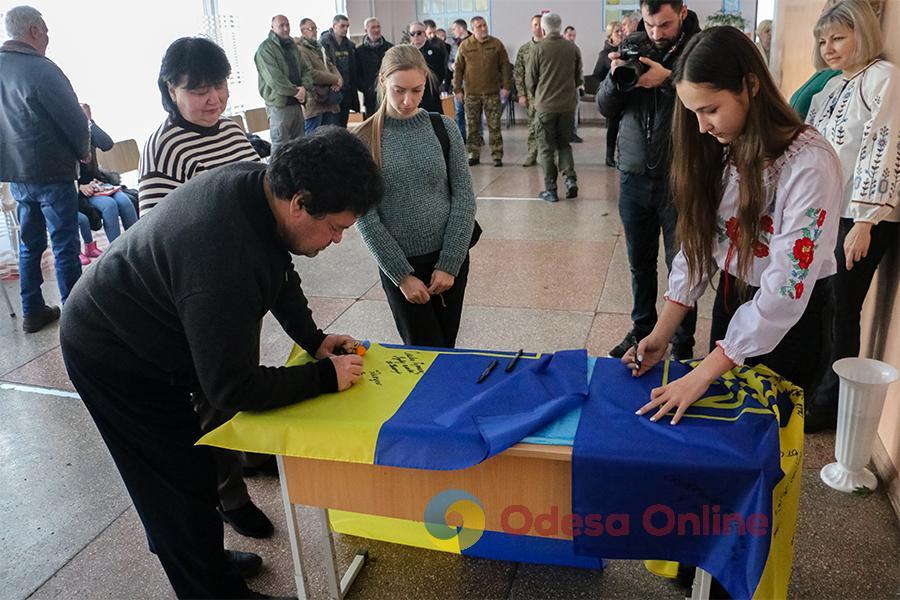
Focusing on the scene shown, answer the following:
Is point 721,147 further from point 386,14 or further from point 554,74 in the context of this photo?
point 386,14

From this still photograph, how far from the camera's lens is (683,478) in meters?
1.35

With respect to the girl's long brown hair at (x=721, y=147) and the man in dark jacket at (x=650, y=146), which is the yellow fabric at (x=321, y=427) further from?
the man in dark jacket at (x=650, y=146)

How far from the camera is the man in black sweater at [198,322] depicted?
138cm

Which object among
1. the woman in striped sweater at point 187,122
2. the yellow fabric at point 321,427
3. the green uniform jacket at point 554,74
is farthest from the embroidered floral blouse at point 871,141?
the green uniform jacket at point 554,74

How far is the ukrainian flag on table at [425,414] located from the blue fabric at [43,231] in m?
2.88

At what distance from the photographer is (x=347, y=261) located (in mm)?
5070

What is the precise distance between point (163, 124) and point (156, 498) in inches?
45.8

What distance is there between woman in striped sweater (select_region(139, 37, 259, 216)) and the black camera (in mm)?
1504

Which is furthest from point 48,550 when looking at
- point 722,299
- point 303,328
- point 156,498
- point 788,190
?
point 788,190

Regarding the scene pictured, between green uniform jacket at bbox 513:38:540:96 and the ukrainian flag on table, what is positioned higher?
green uniform jacket at bbox 513:38:540:96

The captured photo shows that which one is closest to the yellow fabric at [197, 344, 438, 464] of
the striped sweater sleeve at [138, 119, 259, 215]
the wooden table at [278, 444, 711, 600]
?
the wooden table at [278, 444, 711, 600]

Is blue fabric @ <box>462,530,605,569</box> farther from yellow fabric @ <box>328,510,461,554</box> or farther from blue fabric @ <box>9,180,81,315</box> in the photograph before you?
blue fabric @ <box>9,180,81,315</box>

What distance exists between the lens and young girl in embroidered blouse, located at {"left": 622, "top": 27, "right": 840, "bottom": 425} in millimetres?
1440

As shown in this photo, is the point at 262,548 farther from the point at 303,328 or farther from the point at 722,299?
the point at 722,299
